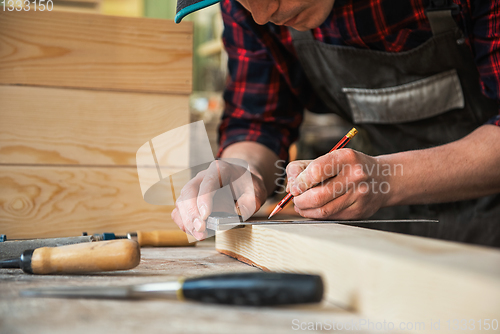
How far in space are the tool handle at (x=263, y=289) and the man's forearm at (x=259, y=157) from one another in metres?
0.80

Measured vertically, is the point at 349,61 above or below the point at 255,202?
above

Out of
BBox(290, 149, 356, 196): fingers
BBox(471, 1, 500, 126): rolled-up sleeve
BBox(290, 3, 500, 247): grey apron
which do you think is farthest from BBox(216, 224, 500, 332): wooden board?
BBox(290, 3, 500, 247): grey apron

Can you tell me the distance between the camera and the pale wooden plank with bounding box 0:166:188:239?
117 cm

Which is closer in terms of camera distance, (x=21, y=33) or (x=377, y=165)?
(x=377, y=165)

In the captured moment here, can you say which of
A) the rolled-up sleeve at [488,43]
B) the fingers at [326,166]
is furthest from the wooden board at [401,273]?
the rolled-up sleeve at [488,43]

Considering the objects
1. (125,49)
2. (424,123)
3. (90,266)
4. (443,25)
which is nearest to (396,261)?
(90,266)

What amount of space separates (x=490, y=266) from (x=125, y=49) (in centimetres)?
117

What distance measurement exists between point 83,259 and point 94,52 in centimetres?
83

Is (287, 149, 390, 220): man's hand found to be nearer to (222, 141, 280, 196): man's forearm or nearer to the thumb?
→ the thumb

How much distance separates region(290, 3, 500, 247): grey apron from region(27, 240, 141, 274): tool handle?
0.93 metres

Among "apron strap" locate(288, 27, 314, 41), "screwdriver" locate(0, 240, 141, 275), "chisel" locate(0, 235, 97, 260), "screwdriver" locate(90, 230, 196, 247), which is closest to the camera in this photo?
"screwdriver" locate(0, 240, 141, 275)

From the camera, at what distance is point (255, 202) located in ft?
3.26

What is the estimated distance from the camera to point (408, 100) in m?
1.25

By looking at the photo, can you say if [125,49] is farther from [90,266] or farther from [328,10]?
[90,266]
